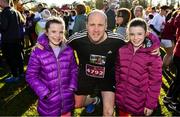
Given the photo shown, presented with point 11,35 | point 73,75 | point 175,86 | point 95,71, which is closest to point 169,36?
point 175,86

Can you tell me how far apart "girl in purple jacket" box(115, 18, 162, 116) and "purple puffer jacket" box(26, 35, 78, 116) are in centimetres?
68

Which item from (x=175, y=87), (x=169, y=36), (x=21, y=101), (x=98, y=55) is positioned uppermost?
(x=98, y=55)

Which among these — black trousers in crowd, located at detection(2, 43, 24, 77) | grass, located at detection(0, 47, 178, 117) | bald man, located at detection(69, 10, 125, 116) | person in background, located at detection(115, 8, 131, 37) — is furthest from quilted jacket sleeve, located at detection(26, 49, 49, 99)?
black trousers in crowd, located at detection(2, 43, 24, 77)

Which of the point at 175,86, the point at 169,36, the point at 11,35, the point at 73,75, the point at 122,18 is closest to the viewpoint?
the point at 73,75

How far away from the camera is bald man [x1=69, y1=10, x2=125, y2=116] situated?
16.5 ft

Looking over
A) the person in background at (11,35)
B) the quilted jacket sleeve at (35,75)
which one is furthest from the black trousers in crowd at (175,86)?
the person in background at (11,35)

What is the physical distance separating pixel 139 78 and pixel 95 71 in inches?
26.8

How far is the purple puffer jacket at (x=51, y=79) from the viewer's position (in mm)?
4672

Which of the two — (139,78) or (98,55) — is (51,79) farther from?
(139,78)

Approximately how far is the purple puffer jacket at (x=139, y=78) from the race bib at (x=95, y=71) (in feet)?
0.99

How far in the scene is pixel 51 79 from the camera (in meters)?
4.69

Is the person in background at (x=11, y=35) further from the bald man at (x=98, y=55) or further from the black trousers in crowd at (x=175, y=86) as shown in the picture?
the black trousers in crowd at (x=175, y=86)

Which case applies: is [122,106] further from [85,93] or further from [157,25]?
[157,25]

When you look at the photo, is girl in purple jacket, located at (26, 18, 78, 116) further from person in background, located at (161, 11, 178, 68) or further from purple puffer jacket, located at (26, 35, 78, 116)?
person in background, located at (161, 11, 178, 68)
